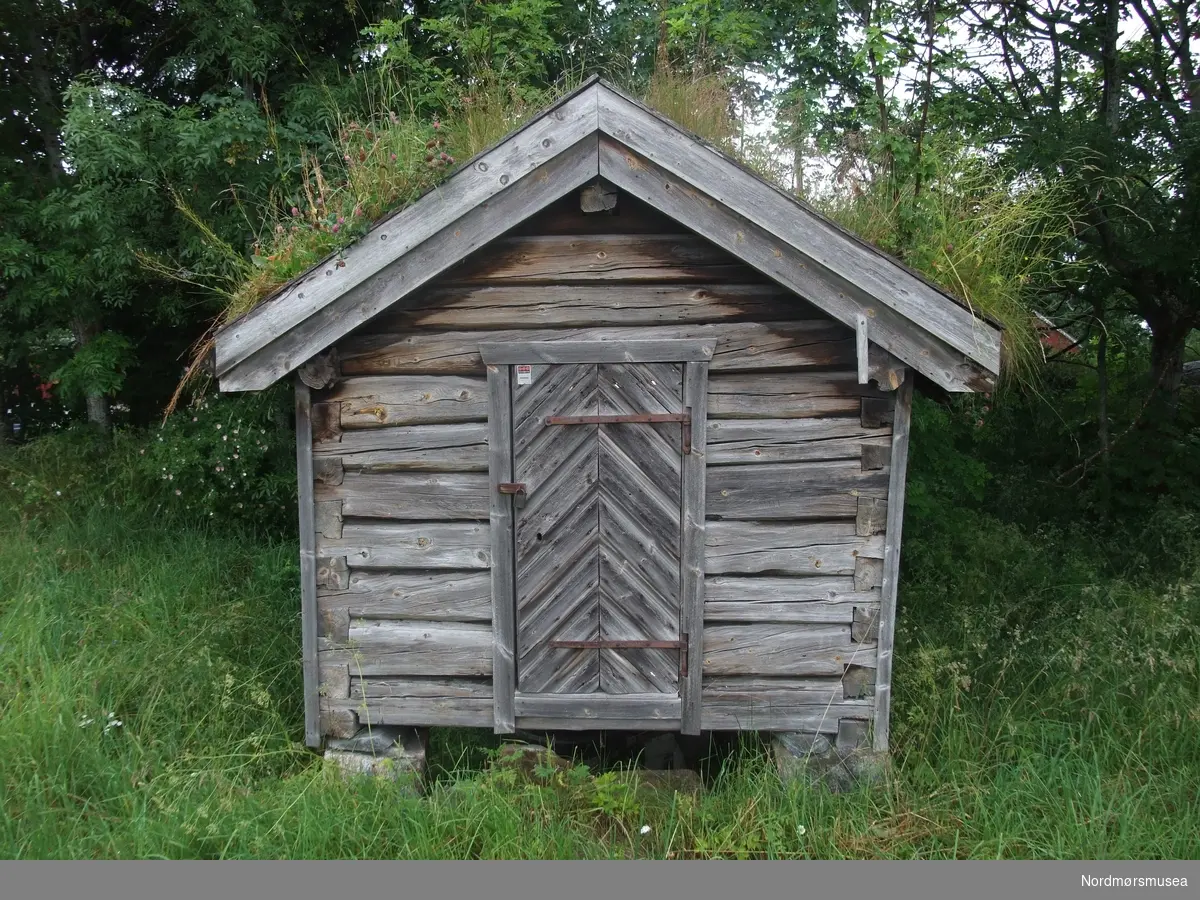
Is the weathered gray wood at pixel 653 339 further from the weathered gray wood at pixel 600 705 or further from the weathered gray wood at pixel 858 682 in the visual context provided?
the weathered gray wood at pixel 600 705

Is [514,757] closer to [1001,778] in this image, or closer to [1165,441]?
[1001,778]

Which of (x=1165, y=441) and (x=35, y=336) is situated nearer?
(x=1165, y=441)

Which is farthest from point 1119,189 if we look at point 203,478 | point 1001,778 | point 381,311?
point 203,478

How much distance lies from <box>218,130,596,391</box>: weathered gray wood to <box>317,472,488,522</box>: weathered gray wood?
0.69 meters

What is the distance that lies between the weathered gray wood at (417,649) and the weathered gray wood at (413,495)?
0.60 meters

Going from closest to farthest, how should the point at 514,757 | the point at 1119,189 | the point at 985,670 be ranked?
the point at 514,757
the point at 985,670
the point at 1119,189

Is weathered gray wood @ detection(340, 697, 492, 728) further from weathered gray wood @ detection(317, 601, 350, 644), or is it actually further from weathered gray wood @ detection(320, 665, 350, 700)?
weathered gray wood @ detection(317, 601, 350, 644)

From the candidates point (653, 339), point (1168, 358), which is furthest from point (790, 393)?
point (1168, 358)

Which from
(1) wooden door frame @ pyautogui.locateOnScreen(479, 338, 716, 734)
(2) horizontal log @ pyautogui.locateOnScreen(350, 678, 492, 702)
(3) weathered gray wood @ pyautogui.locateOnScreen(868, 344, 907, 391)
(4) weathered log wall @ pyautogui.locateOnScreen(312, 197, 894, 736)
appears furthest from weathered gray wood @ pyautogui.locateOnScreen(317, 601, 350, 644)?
(3) weathered gray wood @ pyautogui.locateOnScreen(868, 344, 907, 391)

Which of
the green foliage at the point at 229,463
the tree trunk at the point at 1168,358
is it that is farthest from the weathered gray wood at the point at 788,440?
the tree trunk at the point at 1168,358

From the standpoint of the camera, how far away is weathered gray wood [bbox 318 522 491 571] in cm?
413

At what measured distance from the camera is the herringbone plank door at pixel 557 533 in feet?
13.1

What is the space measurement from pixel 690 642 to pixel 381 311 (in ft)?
7.54

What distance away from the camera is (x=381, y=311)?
382 cm
